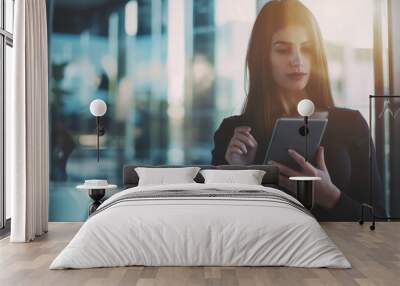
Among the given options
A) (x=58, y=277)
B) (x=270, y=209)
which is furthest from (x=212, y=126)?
(x=58, y=277)

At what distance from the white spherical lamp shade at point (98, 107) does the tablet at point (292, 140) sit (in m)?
2.16

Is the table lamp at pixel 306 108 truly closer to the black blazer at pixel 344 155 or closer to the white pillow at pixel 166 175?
the black blazer at pixel 344 155

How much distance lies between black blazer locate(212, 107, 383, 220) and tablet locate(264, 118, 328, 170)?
9cm

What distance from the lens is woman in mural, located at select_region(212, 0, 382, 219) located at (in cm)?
767

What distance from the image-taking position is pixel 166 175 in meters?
7.01

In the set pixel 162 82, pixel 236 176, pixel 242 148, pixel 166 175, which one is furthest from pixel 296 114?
pixel 166 175

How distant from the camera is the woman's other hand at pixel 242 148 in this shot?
764 centimetres

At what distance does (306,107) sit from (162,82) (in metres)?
1.89

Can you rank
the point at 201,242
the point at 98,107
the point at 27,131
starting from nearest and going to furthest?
the point at 201,242, the point at 27,131, the point at 98,107

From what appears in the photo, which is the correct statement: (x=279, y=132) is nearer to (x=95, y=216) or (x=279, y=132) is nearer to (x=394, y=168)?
(x=394, y=168)

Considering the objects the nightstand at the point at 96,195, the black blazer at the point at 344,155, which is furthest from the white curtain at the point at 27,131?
the black blazer at the point at 344,155

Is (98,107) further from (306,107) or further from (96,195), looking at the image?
(306,107)

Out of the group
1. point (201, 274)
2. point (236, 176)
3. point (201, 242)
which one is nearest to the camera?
point (201, 274)

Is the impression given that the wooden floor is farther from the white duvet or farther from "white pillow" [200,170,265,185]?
"white pillow" [200,170,265,185]
